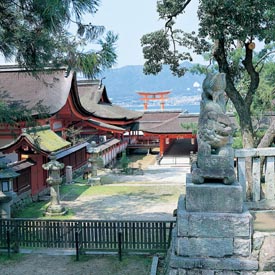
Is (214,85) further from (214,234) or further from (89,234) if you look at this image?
(89,234)

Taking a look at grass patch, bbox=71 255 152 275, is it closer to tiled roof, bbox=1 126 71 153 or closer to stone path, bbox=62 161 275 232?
stone path, bbox=62 161 275 232

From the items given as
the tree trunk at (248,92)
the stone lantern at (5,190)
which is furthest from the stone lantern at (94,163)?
the tree trunk at (248,92)

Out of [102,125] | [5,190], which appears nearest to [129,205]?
[5,190]

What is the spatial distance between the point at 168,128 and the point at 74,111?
935cm

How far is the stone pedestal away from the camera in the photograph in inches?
173

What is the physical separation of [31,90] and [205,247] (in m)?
14.0

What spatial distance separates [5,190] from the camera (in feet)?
34.4

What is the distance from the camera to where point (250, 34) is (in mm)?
8875

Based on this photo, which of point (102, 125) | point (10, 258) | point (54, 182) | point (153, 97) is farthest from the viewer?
point (153, 97)

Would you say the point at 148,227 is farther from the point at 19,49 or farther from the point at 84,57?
the point at 19,49

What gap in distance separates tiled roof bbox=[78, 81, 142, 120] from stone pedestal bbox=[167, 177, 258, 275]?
2261 centimetres

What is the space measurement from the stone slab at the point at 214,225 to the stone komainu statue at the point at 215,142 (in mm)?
426

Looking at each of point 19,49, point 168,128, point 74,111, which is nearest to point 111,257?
point 19,49

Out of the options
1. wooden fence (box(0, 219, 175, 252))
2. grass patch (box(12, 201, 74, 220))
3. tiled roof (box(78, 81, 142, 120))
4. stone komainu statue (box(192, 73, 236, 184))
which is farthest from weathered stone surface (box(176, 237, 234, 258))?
tiled roof (box(78, 81, 142, 120))
